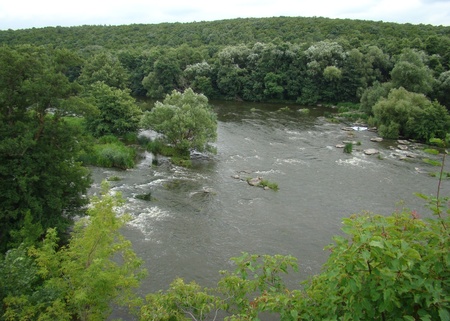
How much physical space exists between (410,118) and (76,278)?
48.6m

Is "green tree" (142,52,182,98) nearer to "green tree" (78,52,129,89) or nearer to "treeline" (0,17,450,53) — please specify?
"green tree" (78,52,129,89)

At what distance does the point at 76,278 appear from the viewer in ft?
48.0

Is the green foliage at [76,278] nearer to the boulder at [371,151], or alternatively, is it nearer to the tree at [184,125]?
the tree at [184,125]

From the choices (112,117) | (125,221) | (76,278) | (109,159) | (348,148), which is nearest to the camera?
(76,278)

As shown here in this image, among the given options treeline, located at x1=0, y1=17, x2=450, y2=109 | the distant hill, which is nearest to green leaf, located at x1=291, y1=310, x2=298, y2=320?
treeline, located at x1=0, y1=17, x2=450, y2=109

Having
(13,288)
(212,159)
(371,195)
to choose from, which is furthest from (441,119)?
(13,288)

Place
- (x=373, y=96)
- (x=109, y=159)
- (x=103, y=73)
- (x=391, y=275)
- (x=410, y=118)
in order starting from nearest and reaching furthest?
(x=391, y=275) → (x=109, y=159) → (x=410, y=118) → (x=373, y=96) → (x=103, y=73)

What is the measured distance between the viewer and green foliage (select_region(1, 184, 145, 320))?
1325 cm

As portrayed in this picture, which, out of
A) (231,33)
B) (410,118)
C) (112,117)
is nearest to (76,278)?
(112,117)

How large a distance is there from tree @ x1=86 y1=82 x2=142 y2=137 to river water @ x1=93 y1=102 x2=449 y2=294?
6.39m

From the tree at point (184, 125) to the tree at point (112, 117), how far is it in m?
3.95

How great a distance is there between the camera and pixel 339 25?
104 m

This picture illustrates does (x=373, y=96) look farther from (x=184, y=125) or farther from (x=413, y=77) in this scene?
(x=184, y=125)

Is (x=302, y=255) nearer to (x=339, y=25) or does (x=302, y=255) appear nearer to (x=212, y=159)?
(x=212, y=159)
